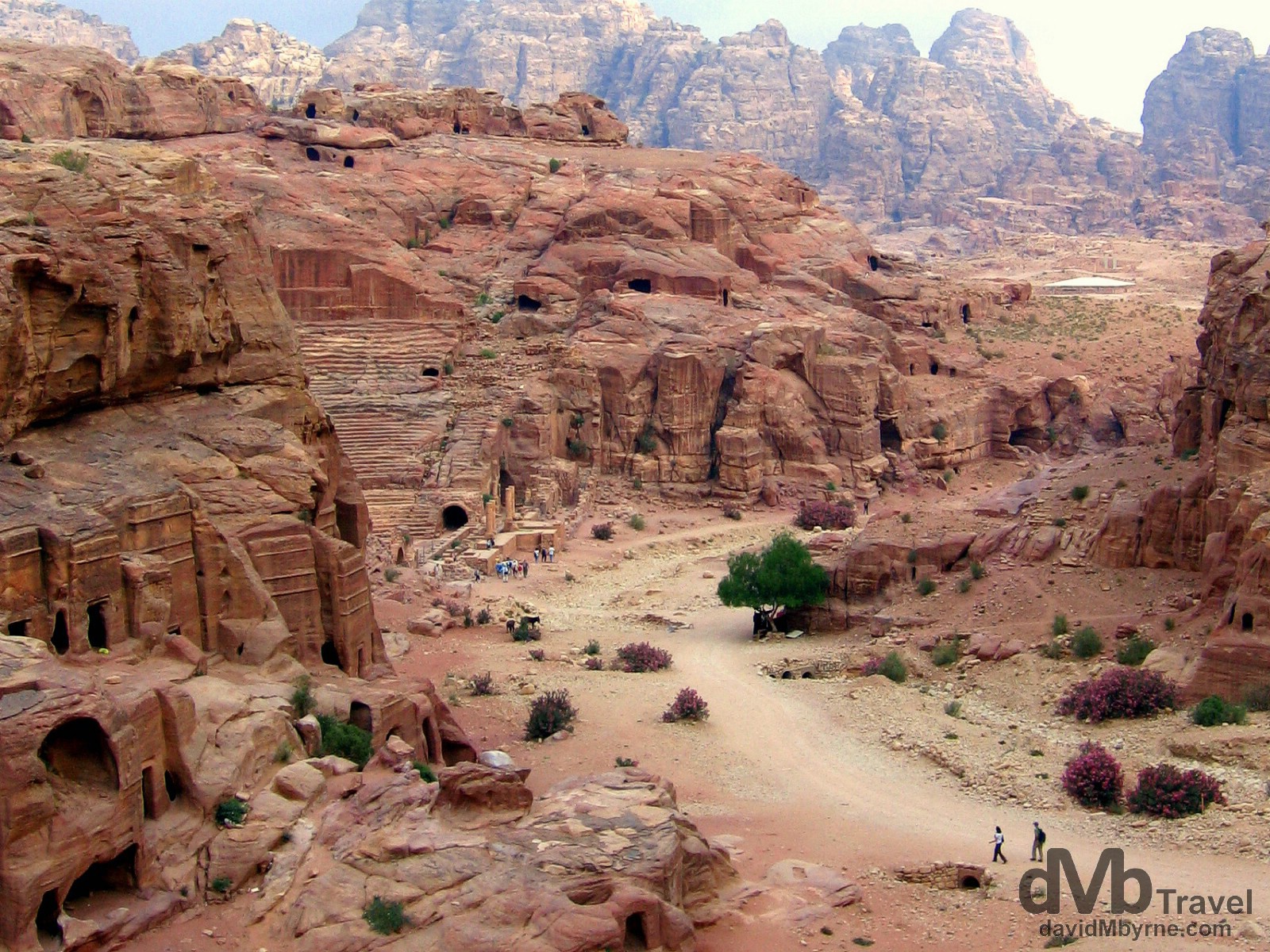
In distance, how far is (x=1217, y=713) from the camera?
933 inches

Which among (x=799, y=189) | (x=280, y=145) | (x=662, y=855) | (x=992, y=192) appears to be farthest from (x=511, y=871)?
(x=992, y=192)

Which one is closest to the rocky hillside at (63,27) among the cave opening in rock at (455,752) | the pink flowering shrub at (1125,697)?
the cave opening in rock at (455,752)

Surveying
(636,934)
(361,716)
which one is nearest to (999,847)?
(636,934)

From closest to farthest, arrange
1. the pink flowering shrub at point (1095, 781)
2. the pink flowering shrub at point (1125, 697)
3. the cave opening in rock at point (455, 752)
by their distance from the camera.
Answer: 1. the pink flowering shrub at point (1095, 781)
2. the cave opening in rock at point (455, 752)
3. the pink flowering shrub at point (1125, 697)

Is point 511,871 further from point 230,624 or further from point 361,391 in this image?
point 361,391

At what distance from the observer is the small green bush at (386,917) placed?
16016 millimetres

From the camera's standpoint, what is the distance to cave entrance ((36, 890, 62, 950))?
51.4 feet

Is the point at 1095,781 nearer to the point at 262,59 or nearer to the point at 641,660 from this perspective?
the point at 641,660

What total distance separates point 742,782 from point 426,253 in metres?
Answer: 36.7

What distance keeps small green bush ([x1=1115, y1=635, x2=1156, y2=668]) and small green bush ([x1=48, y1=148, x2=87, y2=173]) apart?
64.6 feet

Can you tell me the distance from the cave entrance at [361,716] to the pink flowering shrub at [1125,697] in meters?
12.1

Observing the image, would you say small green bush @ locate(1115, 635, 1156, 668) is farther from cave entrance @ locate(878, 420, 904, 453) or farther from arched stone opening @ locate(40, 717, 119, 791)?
cave entrance @ locate(878, 420, 904, 453)

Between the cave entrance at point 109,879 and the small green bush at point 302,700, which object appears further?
the small green bush at point 302,700

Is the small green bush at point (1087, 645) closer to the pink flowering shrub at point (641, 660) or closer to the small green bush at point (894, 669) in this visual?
the small green bush at point (894, 669)
